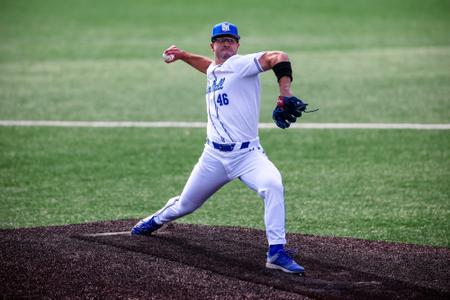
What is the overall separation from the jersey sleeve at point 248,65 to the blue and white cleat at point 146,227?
173cm

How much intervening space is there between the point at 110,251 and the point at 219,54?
77.8 inches

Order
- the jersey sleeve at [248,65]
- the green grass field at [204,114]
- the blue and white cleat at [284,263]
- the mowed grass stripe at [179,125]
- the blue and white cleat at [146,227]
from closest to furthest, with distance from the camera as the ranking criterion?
the blue and white cleat at [284,263]
the jersey sleeve at [248,65]
the blue and white cleat at [146,227]
the green grass field at [204,114]
the mowed grass stripe at [179,125]

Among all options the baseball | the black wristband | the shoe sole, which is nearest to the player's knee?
the shoe sole

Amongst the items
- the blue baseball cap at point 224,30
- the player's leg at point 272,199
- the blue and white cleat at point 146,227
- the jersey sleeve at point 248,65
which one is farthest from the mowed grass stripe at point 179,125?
the player's leg at point 272,199

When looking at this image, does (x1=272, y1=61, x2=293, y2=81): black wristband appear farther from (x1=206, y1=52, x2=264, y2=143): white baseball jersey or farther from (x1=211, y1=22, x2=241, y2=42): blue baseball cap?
(x1=211, y1=22, x2=241, y2=42): blue baseball cap

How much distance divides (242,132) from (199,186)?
2.12 ft

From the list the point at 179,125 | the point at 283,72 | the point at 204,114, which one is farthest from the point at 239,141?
the point at 204,114

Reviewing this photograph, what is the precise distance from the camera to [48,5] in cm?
2897

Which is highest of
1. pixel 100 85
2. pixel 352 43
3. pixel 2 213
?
pixel 352 43

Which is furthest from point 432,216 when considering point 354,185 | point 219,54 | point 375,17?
point 375,17

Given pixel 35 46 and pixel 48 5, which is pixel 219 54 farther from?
pixel 48 5

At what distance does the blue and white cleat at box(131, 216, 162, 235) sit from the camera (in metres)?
7.30

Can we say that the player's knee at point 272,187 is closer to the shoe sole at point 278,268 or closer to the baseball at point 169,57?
the shoe sole at point 278,268

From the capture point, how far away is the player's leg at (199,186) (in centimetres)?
669
